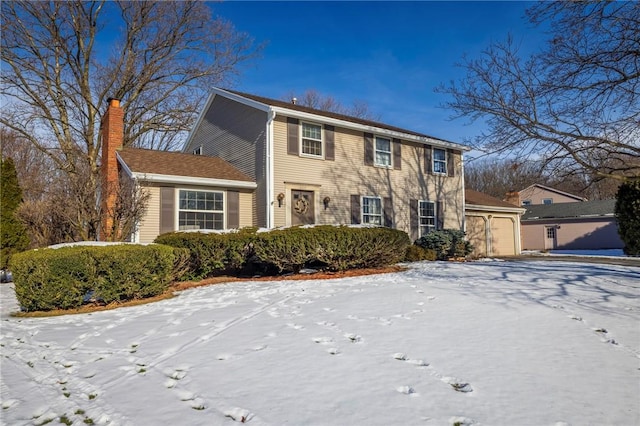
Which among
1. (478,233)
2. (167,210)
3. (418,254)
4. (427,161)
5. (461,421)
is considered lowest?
(461,421)

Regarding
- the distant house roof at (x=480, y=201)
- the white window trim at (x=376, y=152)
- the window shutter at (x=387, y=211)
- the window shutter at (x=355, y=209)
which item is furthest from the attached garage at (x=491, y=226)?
the window shutter at (x=355, y=209)

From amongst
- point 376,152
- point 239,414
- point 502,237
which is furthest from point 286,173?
point 502,237

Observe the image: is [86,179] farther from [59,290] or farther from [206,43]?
[206,43]

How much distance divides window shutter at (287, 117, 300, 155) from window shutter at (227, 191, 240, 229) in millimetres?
2302

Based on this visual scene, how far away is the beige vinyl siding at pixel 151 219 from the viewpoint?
37.0 feet

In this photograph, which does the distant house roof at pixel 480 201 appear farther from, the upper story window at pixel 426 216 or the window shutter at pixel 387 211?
the window shutter at pixel 387 211

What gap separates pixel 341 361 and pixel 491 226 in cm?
1930

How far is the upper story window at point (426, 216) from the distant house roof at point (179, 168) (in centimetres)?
746

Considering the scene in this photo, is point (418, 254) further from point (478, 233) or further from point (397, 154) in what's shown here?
point (478, 233)

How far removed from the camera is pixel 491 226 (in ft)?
68.7

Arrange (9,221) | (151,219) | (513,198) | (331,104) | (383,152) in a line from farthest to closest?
1. (331,104)
2. (513,198)
3. (383,152)
4. (9,221)
5. (151,219)

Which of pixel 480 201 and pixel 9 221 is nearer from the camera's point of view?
pixel 9 221

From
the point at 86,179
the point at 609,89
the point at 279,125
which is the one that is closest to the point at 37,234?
the point at 86,179

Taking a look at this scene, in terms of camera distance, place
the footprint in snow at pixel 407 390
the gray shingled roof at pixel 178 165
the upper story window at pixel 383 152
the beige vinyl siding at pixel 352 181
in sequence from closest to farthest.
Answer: the footprint in snow at pixel 407 390
the gray shingled roof at pixel 178 165
the beige vinyl siding at pixel 352 181
the upper story window at pixel 383 152
